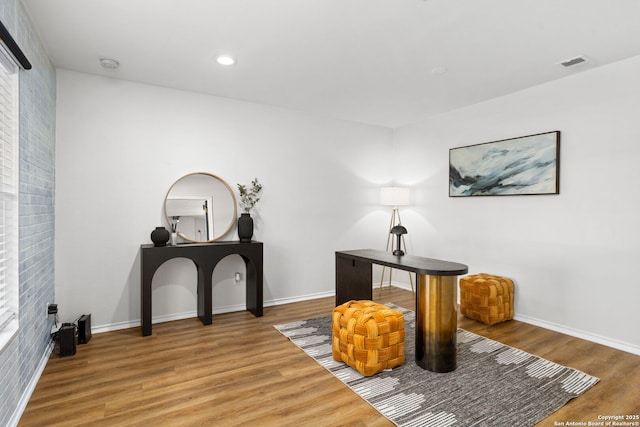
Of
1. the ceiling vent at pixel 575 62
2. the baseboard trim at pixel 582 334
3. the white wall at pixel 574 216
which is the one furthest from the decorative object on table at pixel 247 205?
the ceiling vent at pixel 575 62

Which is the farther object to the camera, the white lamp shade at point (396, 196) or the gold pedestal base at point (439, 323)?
the white lamp shade at point (396, 196)

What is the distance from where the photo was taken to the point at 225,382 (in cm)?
248

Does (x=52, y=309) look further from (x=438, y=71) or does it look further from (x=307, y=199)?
(x=438, y=71)

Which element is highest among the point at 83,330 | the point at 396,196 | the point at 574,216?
the point at 396,196

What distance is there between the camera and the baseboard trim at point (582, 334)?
3020mm

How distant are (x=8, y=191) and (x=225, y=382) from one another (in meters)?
1.81

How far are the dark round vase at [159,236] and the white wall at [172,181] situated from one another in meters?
0.26

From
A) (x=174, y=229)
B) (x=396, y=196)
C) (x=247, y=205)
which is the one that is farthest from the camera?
(x=396, y=196)

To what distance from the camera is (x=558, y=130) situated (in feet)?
11.5

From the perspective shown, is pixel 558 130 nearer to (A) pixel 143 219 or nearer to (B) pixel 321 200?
(B) pixel 321 200

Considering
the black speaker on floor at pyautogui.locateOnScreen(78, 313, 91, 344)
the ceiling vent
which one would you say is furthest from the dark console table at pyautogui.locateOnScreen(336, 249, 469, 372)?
the black speaker on floor at pyautogui.locateOnScreen(78, 313, 91, 344)

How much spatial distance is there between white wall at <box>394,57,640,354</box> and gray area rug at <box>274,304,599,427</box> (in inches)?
37.2

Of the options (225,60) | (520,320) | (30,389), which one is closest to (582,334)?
(520,320)

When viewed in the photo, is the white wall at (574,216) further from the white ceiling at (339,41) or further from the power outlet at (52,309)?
the power outlet at (52,309)
